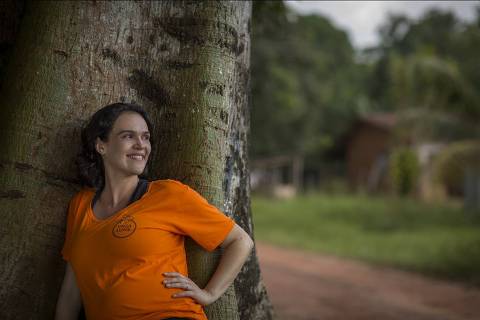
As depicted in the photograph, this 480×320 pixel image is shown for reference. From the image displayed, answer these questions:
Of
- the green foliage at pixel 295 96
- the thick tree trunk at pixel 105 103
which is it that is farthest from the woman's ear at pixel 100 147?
the green foliage at pixel 295 96

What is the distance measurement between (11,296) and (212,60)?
5.20ft

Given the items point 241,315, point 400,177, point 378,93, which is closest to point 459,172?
point 400,177

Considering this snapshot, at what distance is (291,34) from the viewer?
26.5 metres

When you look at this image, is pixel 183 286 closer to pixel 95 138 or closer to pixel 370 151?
pixel 95 138

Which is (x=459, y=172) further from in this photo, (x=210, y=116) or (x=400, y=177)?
(x=210, y=116)

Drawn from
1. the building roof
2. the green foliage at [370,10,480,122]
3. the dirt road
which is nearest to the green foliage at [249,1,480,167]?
the green foliage at [370,10,480,122]

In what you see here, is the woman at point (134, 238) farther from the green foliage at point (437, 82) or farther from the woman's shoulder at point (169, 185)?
the green foliage at point (437, 82)

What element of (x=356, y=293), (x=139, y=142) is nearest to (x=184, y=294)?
(x=139, y=142)

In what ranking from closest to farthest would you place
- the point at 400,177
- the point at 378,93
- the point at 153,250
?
1. the point at 153,250
2. the point at 400,177
3. the point at 378,93

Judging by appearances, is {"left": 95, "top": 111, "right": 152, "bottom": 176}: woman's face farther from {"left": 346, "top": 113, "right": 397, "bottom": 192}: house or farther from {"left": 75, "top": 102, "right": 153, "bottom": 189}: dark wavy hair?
{"left": 346, "top": 113, "right": 397, "bottom": 192}: house

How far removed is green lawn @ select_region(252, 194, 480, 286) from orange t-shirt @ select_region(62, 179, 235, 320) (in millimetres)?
6809

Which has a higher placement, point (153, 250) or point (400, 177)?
point (400, 177)

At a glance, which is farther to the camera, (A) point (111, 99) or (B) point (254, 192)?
(B) point (254, 192)

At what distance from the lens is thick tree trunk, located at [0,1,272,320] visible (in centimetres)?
304
